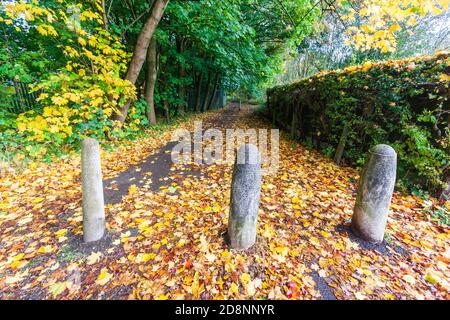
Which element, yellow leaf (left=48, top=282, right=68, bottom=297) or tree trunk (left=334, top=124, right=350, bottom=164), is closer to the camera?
yellow leaf (left=48, top=282, right=68, bottom=297)

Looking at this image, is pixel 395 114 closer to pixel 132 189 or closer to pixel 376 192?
pixel 376 192

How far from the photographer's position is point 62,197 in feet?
11.7

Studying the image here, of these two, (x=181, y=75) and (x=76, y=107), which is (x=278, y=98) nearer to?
(x=181, y=75)

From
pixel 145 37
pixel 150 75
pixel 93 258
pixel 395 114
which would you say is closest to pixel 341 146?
pixel 395 114

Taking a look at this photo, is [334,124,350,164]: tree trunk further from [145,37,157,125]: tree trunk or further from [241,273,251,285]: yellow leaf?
[145,37,157,125]: tree trunk

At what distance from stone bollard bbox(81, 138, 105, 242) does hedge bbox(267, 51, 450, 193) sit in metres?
4.93

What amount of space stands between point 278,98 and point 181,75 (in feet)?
18.5

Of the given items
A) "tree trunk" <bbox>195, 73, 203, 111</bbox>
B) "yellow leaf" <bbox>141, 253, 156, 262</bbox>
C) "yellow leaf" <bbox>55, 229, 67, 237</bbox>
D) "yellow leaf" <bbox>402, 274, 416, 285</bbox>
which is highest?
"tree trunk" <bbox>195, 73, 203, 111</bbox>

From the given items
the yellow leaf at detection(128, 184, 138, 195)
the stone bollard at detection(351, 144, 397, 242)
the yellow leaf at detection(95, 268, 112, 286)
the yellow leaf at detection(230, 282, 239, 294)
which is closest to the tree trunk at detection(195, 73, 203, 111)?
the yellow leaf at detection(128, 184, 138, 195)

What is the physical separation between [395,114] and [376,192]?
2433mm

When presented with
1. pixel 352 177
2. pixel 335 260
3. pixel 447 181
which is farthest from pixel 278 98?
pixel 335 260

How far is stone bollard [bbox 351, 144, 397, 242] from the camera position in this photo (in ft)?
8.13

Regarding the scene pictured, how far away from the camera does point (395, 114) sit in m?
4.01

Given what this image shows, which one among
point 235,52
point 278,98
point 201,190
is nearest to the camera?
point 201,190
